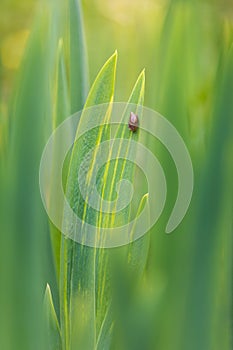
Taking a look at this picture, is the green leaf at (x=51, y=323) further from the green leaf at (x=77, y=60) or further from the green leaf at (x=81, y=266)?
the green leaf at (x=77, y=60)

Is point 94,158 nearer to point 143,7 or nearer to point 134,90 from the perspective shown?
point 134,90

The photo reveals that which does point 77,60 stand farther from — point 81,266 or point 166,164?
point 81,266

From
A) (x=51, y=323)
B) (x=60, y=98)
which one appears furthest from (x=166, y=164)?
(x=51, y=323)

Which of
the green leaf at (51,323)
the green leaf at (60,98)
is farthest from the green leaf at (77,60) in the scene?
the green leaf at (51,323)

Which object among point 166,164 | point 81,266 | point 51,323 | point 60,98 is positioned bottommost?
point 51,323

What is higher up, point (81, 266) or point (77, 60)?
point (77, 60)
